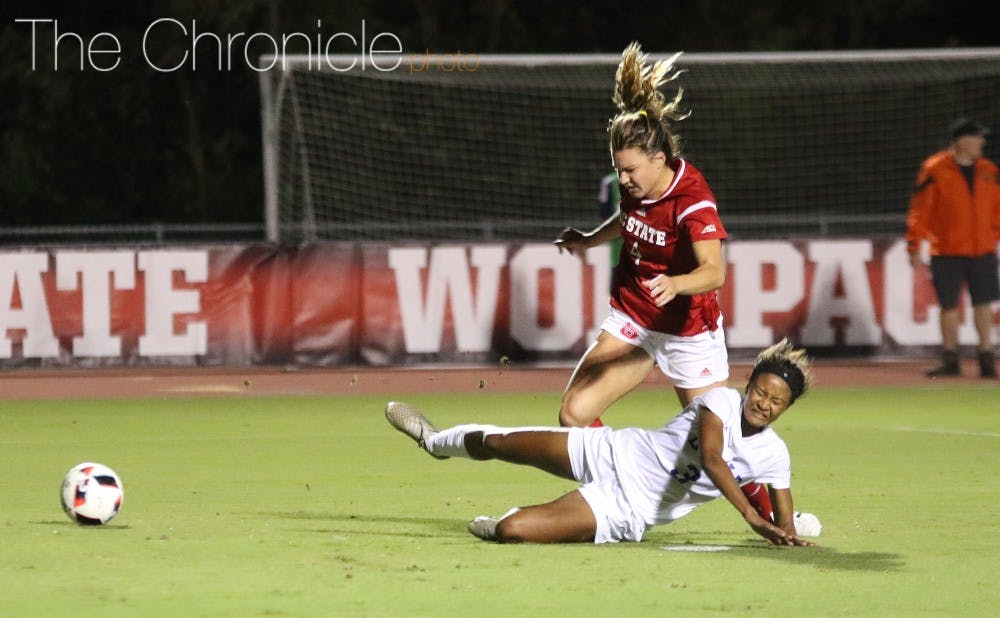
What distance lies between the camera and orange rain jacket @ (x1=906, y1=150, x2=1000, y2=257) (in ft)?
58.3

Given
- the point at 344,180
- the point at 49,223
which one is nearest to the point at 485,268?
the point at 344,180

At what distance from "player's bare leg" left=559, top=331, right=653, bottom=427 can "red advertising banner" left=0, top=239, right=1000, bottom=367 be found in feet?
33.1

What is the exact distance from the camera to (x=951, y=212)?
1777 centimetres

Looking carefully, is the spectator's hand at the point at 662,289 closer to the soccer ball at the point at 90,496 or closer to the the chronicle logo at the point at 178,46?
the soccer ball at the point at 90,496

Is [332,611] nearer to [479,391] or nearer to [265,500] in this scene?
[265,500]

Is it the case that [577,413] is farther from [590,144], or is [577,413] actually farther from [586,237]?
[590,144]

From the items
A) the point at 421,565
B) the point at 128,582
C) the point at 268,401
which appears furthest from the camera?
the point at 268,401

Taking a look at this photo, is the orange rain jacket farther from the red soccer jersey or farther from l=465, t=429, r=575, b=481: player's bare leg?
l=465, t=429, r=575, b=481: player's bare leg

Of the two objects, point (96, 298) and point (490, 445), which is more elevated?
point (96, 298)

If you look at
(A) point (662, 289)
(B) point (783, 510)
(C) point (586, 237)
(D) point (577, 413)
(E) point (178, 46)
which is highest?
(E) point (178, 46)

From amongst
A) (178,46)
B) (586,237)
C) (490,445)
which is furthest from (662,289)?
(178,46)

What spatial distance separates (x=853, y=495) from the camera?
10062 millimetres

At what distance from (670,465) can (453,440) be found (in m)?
1.27

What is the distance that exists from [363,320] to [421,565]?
40.2 feet
